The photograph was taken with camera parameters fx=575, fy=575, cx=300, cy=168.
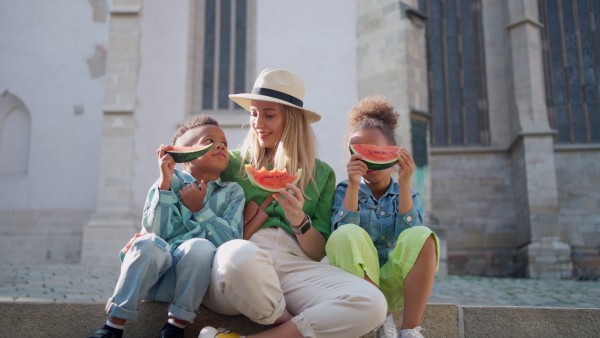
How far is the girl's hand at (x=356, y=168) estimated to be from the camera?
112 inches

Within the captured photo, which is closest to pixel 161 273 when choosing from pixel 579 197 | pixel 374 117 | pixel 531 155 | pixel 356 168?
pixel 356 168

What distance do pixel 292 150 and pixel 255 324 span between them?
94cm

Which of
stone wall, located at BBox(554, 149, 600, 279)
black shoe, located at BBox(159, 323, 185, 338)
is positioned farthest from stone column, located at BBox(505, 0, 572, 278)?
black shoe, located at BBox(159, 323, 185, 338)

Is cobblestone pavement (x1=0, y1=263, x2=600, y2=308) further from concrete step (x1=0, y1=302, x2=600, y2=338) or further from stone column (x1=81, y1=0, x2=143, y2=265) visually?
concrete step (x1=0, y1=302, x2=600, y2=338)

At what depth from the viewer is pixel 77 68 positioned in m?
12.3

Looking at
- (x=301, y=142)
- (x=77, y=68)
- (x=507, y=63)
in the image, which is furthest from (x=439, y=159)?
(x=301, y=142)

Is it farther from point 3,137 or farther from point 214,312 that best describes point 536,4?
point 214,312

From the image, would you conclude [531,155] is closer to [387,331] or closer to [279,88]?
[279,88]

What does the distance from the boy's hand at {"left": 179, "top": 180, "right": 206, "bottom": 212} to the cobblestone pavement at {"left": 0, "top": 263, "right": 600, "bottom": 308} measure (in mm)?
3052

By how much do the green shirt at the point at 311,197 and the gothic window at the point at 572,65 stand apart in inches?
606

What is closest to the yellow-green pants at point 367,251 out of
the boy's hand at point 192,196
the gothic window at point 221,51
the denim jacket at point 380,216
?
the denim jacket at point 380,216

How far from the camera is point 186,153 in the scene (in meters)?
2.79

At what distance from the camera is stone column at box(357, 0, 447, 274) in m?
11.4

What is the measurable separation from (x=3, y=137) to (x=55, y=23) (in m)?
2.71
